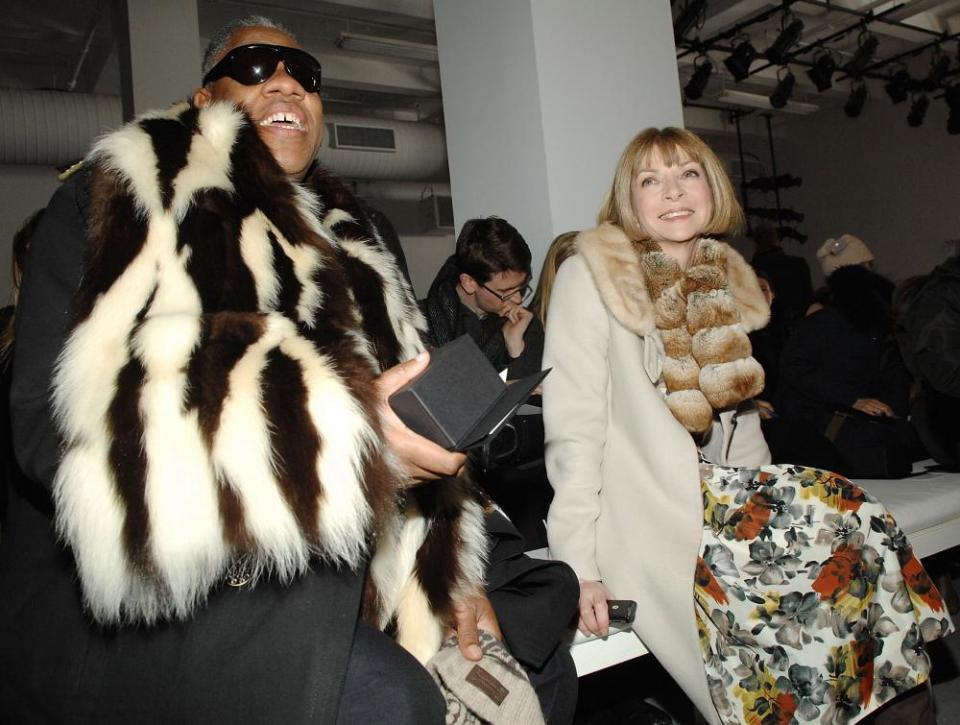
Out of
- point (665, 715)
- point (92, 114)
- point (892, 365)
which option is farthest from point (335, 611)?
point (92, 114)

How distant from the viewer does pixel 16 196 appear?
26.0 ft

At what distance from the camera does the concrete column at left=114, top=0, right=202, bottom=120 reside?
532 centimetres

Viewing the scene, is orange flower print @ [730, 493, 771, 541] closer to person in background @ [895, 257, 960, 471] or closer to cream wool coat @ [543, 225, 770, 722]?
cream wool coat @ [543, 225, 770, 722]

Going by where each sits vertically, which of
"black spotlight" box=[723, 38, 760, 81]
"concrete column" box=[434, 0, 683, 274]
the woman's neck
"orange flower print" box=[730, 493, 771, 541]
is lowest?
"orange flower print" box=[730, 493, 771, 541]

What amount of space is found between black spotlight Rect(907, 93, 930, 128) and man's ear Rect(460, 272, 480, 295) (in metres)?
8.85

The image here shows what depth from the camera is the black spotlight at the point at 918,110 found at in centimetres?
969

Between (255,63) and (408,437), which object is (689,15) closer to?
(255,63)

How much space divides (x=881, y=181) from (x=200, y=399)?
11.7 meters

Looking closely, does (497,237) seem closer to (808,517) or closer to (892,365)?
(808,517)

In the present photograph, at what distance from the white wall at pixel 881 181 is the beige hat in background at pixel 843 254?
18.8ft

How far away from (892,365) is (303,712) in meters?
3.89

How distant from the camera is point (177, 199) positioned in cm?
110

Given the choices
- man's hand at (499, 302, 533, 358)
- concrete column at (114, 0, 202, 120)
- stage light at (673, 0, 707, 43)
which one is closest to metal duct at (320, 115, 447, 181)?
concrete column at (114, 0, 202, 120)

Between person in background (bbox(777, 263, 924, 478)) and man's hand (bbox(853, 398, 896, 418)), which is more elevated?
person in background (bbox(777, 263, 924, 478))
